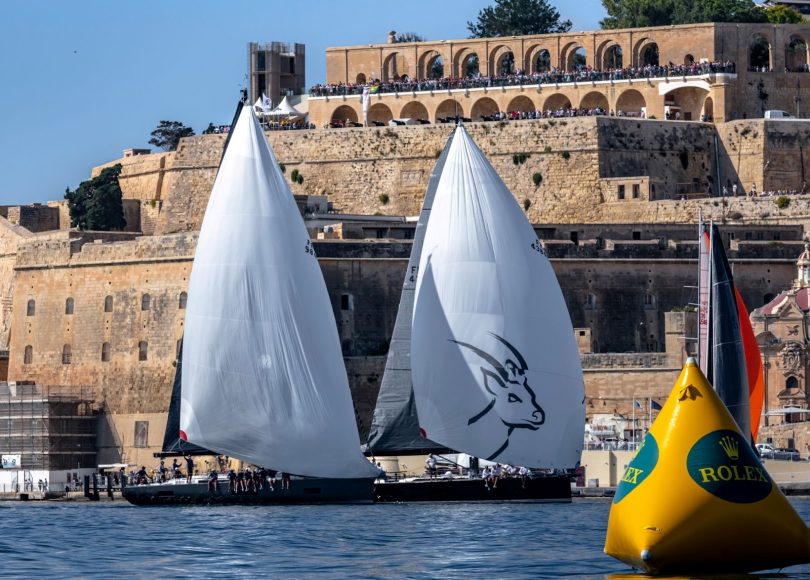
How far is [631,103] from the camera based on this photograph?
71938mm

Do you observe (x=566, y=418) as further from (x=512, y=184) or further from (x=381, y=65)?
(x=381, y=65)

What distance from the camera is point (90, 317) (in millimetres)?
63594

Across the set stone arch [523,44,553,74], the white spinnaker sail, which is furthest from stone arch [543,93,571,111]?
the white spinnaker sail

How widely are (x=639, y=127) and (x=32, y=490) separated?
→ 20.2m

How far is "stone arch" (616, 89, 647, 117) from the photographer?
71625 millimetres

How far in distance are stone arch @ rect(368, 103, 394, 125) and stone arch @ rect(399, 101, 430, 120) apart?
0.46 m

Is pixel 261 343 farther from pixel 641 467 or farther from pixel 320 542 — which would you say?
pixel 641 467

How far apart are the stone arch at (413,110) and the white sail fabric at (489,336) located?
89.5 feet

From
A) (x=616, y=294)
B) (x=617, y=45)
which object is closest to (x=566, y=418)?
(x=616, y=294)

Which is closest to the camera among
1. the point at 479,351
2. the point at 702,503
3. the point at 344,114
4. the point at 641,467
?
the point at 702,503

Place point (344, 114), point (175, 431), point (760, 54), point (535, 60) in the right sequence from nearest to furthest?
point (175, 431)
point (760, 54)
point (344, 114)
point (535, 60)

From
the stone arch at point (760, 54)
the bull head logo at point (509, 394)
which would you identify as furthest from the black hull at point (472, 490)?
the stone arch at point (760, 54)

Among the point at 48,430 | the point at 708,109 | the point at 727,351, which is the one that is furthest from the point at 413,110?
the point at 727,351

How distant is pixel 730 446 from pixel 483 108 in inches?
1760
